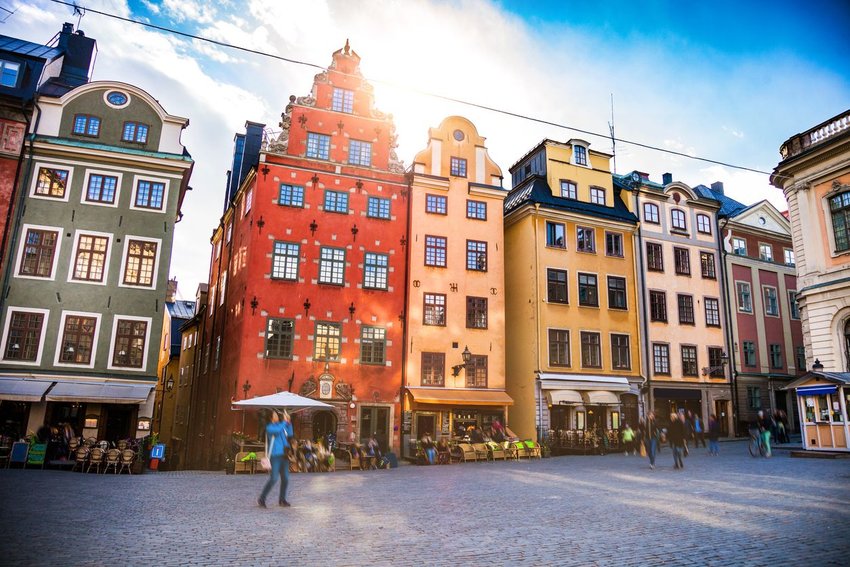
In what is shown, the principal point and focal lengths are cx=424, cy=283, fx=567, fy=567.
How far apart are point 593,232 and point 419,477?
→ 69.1 ft

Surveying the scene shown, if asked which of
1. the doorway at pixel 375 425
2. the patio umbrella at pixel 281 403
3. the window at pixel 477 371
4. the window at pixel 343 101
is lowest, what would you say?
the doorway at pixel 375 425

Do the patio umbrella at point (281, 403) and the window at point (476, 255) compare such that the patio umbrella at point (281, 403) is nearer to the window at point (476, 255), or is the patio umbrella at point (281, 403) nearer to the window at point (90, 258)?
the window at point (90, 258)

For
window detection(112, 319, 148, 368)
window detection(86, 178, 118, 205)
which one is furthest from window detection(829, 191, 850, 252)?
window detection(86, 178, 118, 205)

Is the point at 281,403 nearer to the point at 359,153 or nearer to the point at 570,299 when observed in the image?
the point at 359,153

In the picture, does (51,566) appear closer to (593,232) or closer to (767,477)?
(767,477)

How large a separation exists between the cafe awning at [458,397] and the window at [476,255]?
6894mm

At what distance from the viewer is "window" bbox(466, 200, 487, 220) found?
32.5m

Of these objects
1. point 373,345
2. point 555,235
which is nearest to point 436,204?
point 555,235

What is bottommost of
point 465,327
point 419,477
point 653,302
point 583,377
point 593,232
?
point 419,477

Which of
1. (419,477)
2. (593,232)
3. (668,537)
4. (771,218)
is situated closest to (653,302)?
(593,232)

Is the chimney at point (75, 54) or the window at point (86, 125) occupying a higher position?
the chimney at point (75, 54)

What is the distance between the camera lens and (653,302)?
117ft

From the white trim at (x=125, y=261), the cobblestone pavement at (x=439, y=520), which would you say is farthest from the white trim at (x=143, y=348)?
the cobblestone pavement at (x=439, y=520)

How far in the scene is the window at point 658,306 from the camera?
35.6 m
